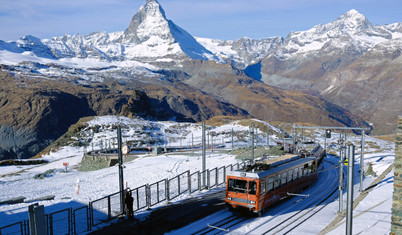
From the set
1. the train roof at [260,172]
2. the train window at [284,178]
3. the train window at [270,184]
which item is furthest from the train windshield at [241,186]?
the train window at [284,178]

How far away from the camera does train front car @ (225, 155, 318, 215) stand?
2061cm

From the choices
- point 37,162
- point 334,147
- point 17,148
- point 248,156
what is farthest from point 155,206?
point 17,148

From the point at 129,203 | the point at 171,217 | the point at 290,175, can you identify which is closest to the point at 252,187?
the point at 171,217

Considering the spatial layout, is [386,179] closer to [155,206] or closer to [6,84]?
[155,206]

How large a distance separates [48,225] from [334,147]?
78.0 meters

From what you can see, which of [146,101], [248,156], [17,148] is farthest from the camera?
[146,101]

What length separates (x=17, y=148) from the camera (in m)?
126

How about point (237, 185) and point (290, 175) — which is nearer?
point (237, 185)

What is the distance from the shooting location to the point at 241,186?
21125 millimetres

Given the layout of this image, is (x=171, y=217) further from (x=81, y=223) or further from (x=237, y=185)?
(x=81, y=223)

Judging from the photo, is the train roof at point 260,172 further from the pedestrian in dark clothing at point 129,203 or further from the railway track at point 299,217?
the pedestrian in dark clothing at point 129,203

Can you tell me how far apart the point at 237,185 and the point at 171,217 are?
4.44 metres

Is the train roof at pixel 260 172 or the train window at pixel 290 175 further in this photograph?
the train window at pixel 290 175

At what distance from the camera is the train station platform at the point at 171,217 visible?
19.0 meters
